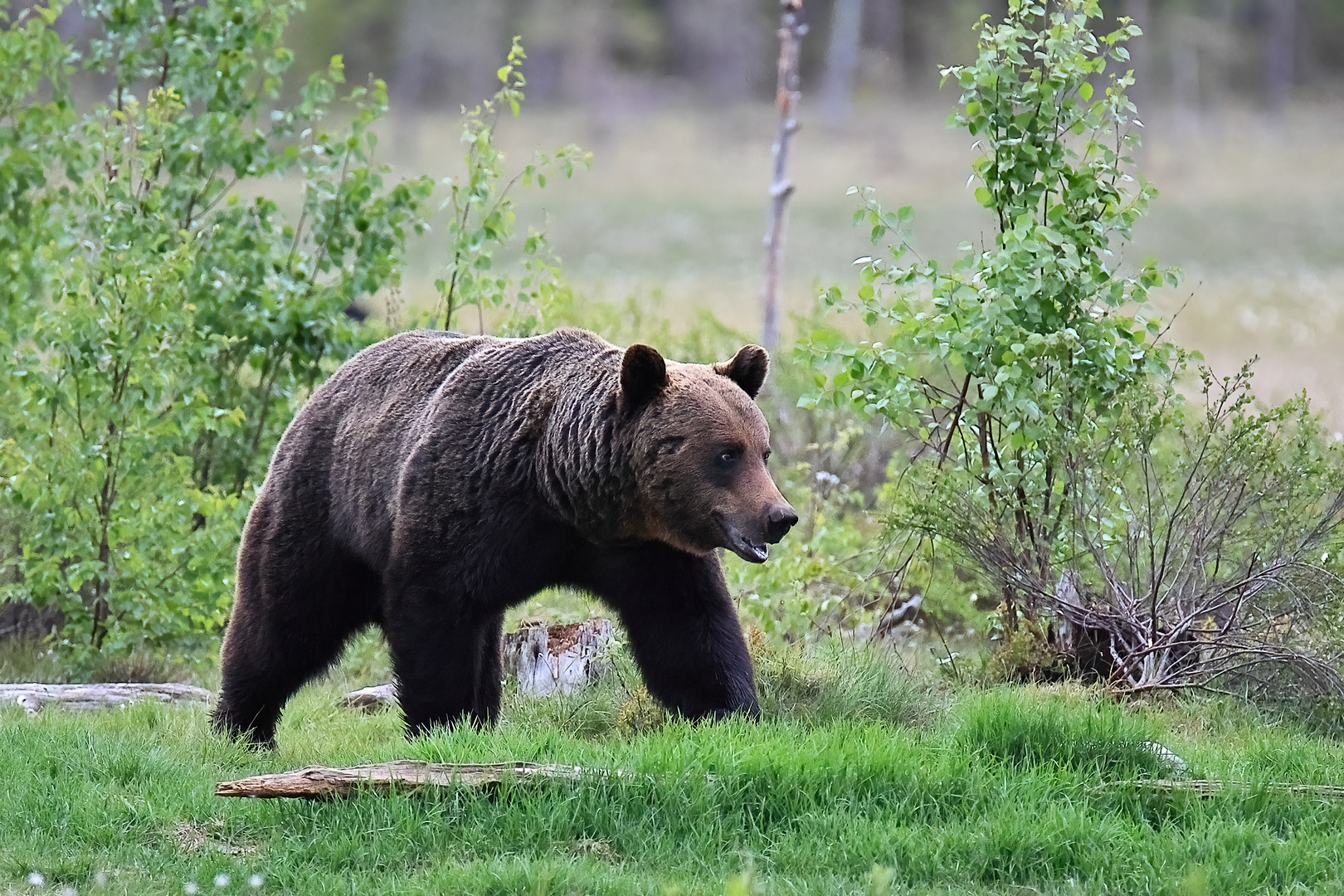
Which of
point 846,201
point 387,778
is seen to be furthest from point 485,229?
point 846,201

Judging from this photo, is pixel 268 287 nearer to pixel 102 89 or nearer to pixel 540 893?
pixel 540 893

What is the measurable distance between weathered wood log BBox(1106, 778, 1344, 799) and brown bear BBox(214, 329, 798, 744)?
5.07ft

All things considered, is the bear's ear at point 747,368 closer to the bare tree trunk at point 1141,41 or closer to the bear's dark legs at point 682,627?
the bear's dark legs at point 682,627

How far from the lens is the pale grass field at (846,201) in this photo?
1207 inches

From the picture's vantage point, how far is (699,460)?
18.5 feet

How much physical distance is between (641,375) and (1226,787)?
259 centimetres

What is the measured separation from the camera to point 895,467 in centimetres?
827

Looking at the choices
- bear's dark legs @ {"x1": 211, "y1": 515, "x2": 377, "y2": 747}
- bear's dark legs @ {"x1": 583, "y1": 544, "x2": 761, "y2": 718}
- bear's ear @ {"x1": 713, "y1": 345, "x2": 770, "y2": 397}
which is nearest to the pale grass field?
bear's dark legs @ {"x1": 211, "y1": 515, "x2": 377, "y2": 747}

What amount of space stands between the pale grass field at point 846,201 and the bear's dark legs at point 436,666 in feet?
64.3

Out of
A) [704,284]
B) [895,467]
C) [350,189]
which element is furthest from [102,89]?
[895,467]

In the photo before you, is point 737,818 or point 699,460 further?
point 699,460

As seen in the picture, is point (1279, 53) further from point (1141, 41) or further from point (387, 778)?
point (387, 778)

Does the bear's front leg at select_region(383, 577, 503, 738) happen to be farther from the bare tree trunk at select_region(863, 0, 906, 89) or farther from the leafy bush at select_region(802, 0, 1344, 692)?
the bare tree trunk at select_region(863, 0, 906, 89)

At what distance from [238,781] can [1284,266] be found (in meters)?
34.0
